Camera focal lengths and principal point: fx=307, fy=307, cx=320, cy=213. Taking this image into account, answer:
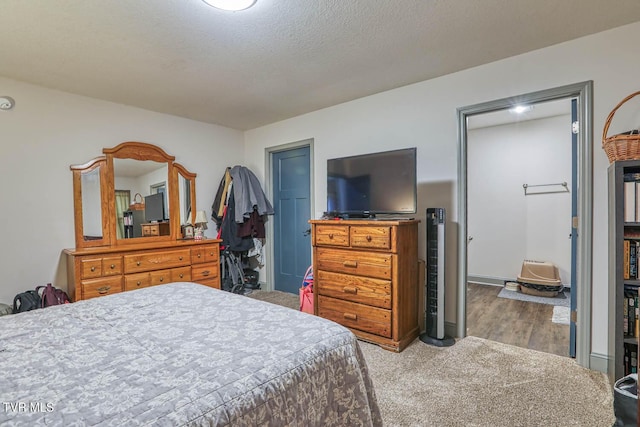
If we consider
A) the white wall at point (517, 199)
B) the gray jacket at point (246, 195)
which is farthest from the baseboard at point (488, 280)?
the gray jacket at point (246, 195)

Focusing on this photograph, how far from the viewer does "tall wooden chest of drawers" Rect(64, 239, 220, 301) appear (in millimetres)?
2762

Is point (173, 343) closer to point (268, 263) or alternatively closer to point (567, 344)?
point (567, 344)

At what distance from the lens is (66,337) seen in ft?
3.90

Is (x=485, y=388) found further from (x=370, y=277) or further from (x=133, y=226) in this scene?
(x=133, y=226)

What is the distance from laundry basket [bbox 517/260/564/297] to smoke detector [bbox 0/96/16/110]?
6.00 m

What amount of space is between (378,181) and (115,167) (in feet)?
9.21

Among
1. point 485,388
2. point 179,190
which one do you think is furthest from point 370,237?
point 179,190

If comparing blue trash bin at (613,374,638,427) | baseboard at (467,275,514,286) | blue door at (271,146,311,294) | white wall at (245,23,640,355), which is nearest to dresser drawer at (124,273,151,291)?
blue door at (271,146,311,294)

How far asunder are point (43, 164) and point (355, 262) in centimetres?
304

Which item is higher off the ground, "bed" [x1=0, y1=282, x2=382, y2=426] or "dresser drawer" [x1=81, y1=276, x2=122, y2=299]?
"bed" [x1=0, y1=282, x2=382, y2=426]

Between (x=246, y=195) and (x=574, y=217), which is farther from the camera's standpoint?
(x=246, y=195)

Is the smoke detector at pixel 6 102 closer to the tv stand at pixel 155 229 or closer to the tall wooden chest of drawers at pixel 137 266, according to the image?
the tall wooden chest of drawers at pixel 137 266

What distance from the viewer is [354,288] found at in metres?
2.70

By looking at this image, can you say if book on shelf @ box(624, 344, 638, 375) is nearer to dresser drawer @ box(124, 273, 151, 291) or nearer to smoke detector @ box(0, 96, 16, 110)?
dresser drawer @ box(124, 273, 151, 291)
